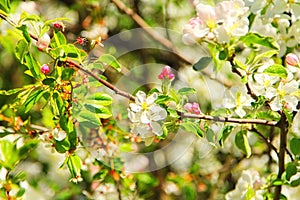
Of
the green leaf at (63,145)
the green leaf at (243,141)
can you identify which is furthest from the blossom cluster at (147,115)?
the green leaf at (243,141)

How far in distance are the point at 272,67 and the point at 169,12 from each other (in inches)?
42.3

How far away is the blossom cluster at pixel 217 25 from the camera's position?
1.00 meters

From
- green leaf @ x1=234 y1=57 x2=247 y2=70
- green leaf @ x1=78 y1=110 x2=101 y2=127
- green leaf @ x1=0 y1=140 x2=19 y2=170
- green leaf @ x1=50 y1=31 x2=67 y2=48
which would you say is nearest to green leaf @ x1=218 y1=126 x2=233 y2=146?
green leaf @ x1=234 y1=57 x2=247 y2=70

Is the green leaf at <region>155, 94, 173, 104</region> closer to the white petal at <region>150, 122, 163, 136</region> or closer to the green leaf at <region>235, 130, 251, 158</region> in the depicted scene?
the white petal at <region>150, 122, 163, 136</region>

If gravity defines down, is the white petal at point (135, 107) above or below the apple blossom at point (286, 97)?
below

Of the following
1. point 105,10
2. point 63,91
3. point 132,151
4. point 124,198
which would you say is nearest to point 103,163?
point 132,151

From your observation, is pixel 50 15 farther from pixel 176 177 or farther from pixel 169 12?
pixel 176 177

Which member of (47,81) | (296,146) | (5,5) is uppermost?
Result: (5,5)

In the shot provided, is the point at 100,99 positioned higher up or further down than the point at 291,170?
higher up

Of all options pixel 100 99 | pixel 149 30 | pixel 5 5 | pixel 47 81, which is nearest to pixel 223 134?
pixel 100 99

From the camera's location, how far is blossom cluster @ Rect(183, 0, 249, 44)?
3.26ft

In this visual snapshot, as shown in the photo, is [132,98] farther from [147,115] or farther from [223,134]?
[223,134]

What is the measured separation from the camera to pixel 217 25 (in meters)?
1.01

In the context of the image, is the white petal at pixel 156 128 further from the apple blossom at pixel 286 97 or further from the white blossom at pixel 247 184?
the white blossom at pixel 247 184
